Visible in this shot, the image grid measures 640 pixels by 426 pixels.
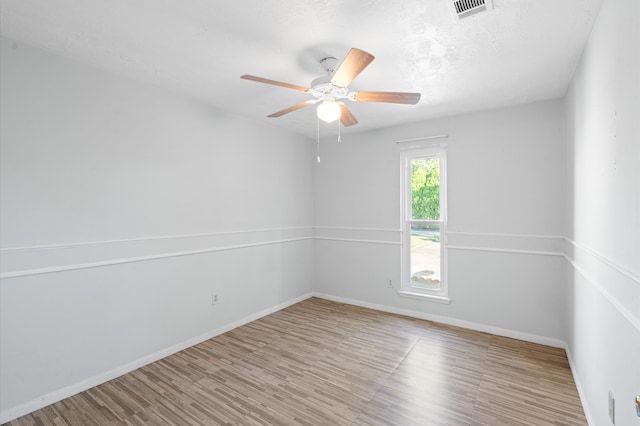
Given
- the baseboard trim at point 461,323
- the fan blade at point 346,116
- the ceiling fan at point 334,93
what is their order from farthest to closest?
the baseboard trim at point 461,323 < the fan blade at point 346,116 < the ceiling fan at point 334,93

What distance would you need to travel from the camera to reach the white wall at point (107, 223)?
214 cm

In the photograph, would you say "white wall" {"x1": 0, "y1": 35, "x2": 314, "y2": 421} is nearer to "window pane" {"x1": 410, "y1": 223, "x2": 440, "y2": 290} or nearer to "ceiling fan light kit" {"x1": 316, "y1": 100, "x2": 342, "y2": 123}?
"ceiling fan light kit" {"x1": 316, "y1": 100, "x2": 342, "y2": 123}

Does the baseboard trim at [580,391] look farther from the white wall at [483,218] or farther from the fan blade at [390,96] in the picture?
the fan blade at [390,96]

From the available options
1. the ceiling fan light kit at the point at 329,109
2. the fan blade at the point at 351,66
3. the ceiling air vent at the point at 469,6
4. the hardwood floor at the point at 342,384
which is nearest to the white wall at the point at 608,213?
the hardwood floor at the point at 342,384

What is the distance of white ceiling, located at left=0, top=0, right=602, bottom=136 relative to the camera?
1.75 m

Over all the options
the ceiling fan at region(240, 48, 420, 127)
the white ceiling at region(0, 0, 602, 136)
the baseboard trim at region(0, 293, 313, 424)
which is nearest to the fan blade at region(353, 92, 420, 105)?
the ceiling fan at region(240, 48, 420, 127)

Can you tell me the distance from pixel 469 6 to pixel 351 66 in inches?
28.2

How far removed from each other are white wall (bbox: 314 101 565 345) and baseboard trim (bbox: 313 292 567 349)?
0.01 metres

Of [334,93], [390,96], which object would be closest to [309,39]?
[334,93]

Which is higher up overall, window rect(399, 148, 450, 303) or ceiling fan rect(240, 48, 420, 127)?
ceiling fan rect(240, 48, 420, 127)

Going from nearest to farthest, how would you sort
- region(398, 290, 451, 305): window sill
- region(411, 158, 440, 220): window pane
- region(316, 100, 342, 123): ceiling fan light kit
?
1. region(316, 100, 342, 123): ceiling fan light kit
2. region(398, 290, 451, 305): window sill
3. region(411, 158, 440, 220): window pane

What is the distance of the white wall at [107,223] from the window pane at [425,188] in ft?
7.16

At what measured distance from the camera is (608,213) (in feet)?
5.33

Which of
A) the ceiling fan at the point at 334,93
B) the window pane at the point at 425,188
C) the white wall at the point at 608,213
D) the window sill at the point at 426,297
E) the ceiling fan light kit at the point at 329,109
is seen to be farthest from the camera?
the window pane at the point at 425,188
